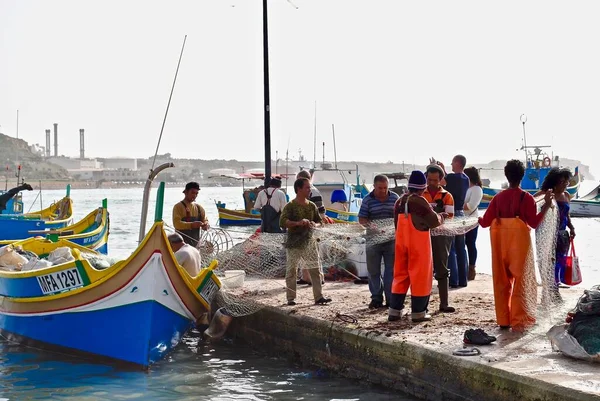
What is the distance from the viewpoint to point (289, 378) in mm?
9969

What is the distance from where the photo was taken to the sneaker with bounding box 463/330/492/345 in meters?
8.20

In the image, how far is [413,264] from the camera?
362 inches

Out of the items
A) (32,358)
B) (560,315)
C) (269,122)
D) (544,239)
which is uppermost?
(269,122)

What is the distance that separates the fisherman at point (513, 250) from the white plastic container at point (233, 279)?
188 inches

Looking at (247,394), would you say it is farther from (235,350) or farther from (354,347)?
(235,350)

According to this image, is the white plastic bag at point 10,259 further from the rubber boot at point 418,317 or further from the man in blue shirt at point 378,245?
the rubber boot at point 418,317

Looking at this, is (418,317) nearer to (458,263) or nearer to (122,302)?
(458,263)

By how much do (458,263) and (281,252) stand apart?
8.24 feet

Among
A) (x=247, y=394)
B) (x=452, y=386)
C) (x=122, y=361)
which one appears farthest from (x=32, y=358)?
(x=452, y=386)

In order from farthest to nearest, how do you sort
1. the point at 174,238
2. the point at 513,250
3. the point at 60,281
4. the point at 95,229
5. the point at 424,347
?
the point at 95,229 → the point at 174,238 → the point at 60,281 → the point at 513,250 → the point at 424,347

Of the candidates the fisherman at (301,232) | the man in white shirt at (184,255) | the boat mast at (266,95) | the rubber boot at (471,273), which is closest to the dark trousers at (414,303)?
the fisherman at (301,232)

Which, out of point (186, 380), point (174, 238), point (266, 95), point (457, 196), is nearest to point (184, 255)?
point (174, 238)

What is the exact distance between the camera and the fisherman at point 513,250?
8.60m

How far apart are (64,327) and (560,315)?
6.19 metres
